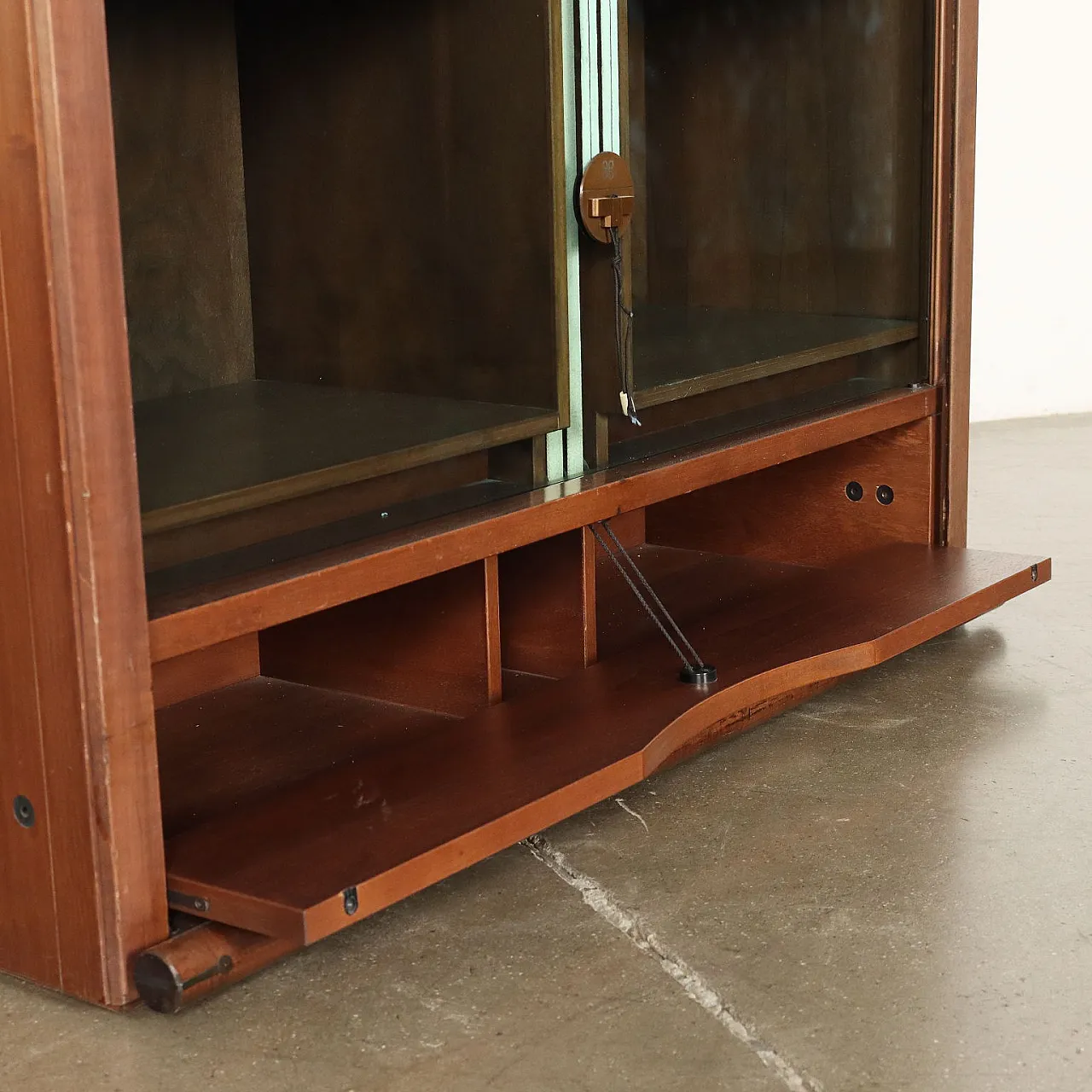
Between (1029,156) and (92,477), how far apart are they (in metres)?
3.78

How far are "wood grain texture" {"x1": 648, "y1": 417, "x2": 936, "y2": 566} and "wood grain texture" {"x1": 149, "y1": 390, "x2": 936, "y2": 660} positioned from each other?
0.22m

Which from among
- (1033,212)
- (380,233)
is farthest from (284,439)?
(1033,212)

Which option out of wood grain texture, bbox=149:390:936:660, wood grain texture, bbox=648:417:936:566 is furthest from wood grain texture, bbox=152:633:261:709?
wood grain texture, bbox=648:417:936:566

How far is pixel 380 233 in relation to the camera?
190 centimetres

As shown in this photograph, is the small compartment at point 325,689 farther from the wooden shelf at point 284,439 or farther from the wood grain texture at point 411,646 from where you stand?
the wooden shelf at point 284,439

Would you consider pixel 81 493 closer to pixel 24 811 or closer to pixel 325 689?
pixel 24 811

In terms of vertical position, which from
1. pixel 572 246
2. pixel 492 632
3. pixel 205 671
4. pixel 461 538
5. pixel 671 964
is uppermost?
pixel 572 246

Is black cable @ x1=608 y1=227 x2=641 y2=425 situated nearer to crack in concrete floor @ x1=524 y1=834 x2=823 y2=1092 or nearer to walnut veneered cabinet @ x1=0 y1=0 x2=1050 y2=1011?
walnut veneered cabinet @ x1=0 y1=0 x2=1050 y2=1011

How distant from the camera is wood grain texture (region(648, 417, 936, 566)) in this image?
2746 millimetres

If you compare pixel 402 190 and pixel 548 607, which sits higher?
pixel 402 190

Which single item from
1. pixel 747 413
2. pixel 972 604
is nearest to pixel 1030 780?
pixel 972 604

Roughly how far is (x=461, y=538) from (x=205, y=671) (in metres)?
0.55

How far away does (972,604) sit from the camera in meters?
2.42

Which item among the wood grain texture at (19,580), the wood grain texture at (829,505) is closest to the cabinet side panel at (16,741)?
the wood grain texture at (19,580)
